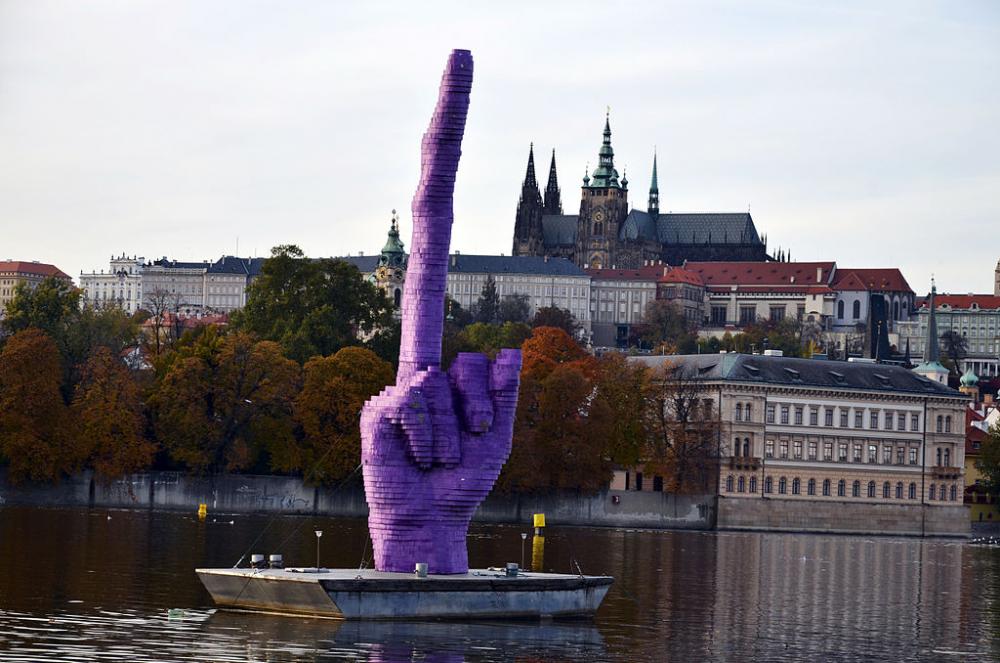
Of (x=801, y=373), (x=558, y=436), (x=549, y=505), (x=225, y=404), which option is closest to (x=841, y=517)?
(x=801, y=373)

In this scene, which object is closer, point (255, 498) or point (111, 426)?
point (111, 426)

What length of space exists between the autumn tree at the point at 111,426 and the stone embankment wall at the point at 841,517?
33.6 meters

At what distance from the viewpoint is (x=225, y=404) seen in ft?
367

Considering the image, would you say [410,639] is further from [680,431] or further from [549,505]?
[680,431]

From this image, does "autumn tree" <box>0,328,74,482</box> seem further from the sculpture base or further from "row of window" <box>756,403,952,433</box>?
the sculpture base

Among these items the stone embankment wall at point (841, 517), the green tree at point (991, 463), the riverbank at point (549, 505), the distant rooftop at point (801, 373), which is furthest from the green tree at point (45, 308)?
the green tree at point (991, 463)

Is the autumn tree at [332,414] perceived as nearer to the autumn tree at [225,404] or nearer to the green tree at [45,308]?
the autumn tree at [225,404]

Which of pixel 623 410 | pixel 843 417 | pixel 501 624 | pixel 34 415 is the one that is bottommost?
pixel 501 624

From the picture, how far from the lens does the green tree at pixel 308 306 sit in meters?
131

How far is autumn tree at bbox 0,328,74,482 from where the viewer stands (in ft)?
343

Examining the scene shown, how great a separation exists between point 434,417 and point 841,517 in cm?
8149

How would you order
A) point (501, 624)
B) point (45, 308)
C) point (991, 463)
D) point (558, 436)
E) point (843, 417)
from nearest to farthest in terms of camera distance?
point (501, 624)
point (558, 436)
point (45, 308)
point (843, 417)
point (991, 463)

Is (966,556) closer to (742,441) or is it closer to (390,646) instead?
(742,441)

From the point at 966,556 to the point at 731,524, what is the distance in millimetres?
21413
